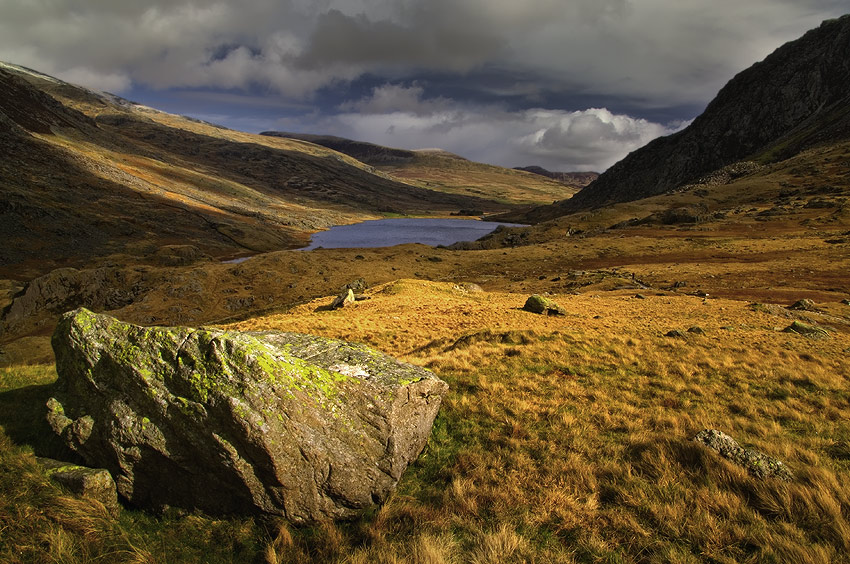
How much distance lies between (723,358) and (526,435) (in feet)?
37.7

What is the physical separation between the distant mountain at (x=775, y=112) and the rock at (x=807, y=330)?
15020 cm

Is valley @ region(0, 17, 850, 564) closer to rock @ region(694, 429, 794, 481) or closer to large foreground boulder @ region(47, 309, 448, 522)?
rock @ region(694, 429, 794, 481)

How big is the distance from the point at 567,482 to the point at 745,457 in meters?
3.83

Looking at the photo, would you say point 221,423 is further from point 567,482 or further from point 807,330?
point 807,330

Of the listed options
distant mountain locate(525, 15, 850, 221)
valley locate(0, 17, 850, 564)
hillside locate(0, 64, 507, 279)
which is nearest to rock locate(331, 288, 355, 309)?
valley locate(0, 17, 850, 564)

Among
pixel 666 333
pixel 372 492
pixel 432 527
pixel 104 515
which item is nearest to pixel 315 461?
pixel 372 492

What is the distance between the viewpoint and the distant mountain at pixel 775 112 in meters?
135

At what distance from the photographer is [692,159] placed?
180750 millimetres

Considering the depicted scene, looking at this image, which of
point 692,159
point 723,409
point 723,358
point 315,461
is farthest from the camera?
point 692,159

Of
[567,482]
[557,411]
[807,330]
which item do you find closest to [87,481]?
[567,482]

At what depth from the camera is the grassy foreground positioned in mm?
5461

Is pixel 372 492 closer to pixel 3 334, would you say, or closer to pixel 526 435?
pixel 526 435

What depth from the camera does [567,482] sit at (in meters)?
7.23

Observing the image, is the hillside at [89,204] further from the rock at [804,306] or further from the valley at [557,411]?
the rock at [804,306]
